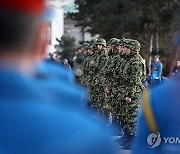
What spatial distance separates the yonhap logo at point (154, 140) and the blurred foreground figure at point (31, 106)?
0.87 metres

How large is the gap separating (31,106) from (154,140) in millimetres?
990

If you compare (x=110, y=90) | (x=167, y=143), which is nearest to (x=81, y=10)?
(x=110, y=90)

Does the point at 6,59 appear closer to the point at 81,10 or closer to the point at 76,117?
the point at 76,117

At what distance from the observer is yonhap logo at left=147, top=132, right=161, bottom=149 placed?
7.24 feet

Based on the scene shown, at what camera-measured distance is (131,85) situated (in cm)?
811

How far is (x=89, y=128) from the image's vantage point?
4.33 ft

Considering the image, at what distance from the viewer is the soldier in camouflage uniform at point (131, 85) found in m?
8.02

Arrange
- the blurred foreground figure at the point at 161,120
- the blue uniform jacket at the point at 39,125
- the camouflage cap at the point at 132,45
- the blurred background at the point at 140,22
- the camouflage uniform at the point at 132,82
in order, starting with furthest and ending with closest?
1. the blurred background at the point at 140,22
2. the camouflage cap at the point at 132,45
3. the camouflage uniform at the point at 132,82
4. the blurred foreground figure at the point at 161,120
5. the blue uniform jacket at the point at 39,125

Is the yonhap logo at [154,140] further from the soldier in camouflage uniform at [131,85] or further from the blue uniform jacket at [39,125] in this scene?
the soldier in camouflage uniform at [131,85]

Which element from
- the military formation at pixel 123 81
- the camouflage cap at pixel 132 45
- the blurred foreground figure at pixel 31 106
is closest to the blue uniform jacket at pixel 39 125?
the blurred foreground figure at pixel 31 106

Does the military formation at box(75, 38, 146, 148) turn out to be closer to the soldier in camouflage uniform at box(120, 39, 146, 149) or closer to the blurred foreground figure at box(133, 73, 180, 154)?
the soldier in camouflage uniform at box(120, 39, 146, 149)

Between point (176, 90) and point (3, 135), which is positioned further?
point (176, 90)

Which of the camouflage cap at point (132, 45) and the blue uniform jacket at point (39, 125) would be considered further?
the camouflage cap at point (132, 45)

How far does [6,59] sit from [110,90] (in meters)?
7.42
